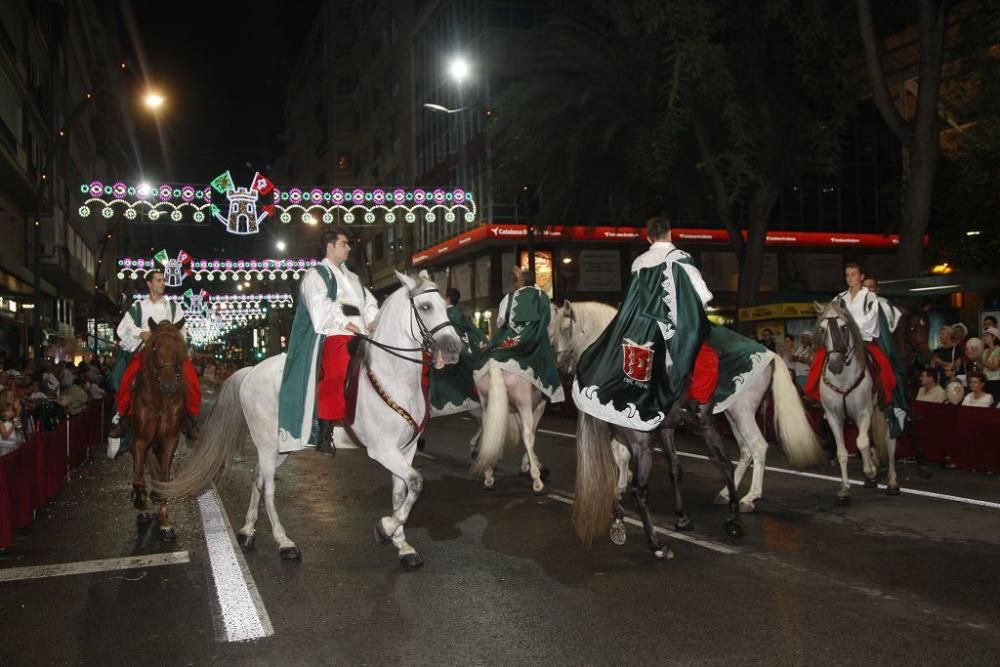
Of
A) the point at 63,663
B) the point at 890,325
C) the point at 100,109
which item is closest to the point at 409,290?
the point at 63,663

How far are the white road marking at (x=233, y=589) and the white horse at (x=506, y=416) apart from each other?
9.78ft

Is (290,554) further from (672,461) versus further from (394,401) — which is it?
(672,461)

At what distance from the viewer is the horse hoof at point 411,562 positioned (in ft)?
21.7

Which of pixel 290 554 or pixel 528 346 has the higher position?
pixel 528 346

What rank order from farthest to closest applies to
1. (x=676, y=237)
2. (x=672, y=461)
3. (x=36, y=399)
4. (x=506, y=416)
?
1. (x=676, y=237)
2. (x=36, y=399)
3. (x=506, y=416)
4. (x=672, y=461)

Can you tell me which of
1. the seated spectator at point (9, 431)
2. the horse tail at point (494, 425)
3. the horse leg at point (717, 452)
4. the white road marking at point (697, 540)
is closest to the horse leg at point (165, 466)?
the seated spectator at point (9, 431)

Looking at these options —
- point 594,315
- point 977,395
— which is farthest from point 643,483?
point 977,395

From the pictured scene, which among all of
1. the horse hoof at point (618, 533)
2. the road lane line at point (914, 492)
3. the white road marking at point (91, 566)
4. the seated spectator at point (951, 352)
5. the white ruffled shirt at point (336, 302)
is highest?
the white ruffled shirt at point (336, 302)

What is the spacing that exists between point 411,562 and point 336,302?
2182 mm

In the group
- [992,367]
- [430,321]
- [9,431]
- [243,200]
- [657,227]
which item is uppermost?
[243,200]

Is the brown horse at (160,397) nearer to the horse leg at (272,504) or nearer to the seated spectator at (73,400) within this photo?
the horse leg at (272,504)

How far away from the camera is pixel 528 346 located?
1044 cm

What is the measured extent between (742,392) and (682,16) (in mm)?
11079

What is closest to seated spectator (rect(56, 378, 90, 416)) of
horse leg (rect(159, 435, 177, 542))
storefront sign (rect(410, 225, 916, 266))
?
horse leg (rect(159, 435, 177, 542))
